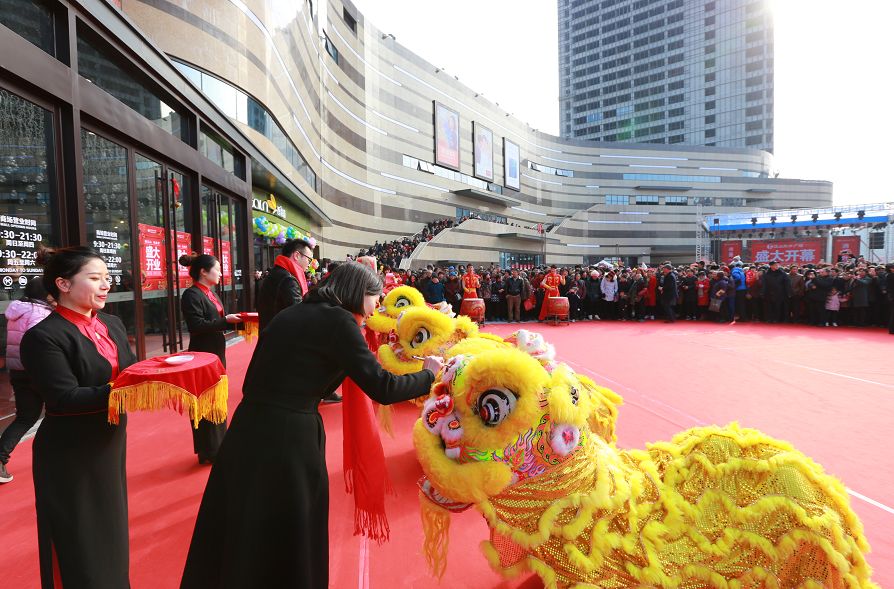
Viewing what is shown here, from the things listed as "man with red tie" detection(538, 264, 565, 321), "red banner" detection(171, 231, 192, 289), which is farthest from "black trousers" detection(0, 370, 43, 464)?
"man with red tie" detection(538, 264, 565, 321)

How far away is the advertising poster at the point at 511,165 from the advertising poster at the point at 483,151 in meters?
2.30

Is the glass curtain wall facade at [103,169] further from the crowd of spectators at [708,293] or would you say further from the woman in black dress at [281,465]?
the crowd of spectators at [708,293]

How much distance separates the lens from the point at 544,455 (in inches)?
68.9

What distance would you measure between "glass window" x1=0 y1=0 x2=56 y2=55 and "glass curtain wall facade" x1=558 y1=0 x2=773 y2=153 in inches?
3099

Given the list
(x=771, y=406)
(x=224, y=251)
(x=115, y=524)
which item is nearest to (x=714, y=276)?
(x=771, y=406)

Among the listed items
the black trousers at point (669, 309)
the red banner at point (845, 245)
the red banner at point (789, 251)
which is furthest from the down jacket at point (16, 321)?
the red banner at point (845, 245)

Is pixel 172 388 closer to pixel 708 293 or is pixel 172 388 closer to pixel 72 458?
pixel 72 458

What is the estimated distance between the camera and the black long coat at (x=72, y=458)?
155 centimetres

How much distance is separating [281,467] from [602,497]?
3.97ft

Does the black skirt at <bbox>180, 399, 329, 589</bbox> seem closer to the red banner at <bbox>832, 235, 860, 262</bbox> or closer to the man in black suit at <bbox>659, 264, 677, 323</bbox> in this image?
the man in black suit at <bbox>659, 264, 677, 323</bbox>

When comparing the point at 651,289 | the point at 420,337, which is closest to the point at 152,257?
the point at 420,337

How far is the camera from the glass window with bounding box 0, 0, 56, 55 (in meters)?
3.69

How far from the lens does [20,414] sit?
3.16m

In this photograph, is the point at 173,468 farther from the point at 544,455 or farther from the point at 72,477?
the point at 544,455
